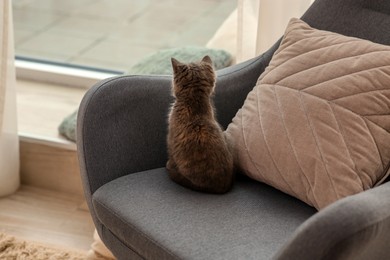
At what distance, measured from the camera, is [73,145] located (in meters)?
2.54

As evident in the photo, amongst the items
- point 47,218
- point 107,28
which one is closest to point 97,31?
point 107,28

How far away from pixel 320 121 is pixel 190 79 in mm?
346

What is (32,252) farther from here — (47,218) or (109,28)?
(109,28)

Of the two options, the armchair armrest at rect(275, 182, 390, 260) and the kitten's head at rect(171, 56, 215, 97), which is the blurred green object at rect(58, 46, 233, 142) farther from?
the armchair armrest at rect(275, 182, 390, 260)

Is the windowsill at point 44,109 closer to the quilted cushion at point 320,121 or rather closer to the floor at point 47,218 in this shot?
the floor at point 47,218

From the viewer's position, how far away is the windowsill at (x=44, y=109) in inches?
102

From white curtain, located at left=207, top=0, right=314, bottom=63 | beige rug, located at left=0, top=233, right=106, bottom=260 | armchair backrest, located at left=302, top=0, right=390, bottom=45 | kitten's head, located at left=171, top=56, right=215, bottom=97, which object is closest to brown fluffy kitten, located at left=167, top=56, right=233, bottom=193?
kitten's head, located at left=171, top=56, right=215, bottom=97

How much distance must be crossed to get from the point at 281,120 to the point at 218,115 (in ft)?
0.97

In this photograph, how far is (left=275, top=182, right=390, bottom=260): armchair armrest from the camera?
1195mm

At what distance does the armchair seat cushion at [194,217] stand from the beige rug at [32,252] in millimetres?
518

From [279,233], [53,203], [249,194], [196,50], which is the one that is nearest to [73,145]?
[53,203]

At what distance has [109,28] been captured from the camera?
11.1ft

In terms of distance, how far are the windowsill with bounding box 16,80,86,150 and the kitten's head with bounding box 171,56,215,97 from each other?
0.91m

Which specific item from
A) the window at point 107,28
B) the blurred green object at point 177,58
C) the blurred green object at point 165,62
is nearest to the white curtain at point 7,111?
the blurred green object at point 165,62
